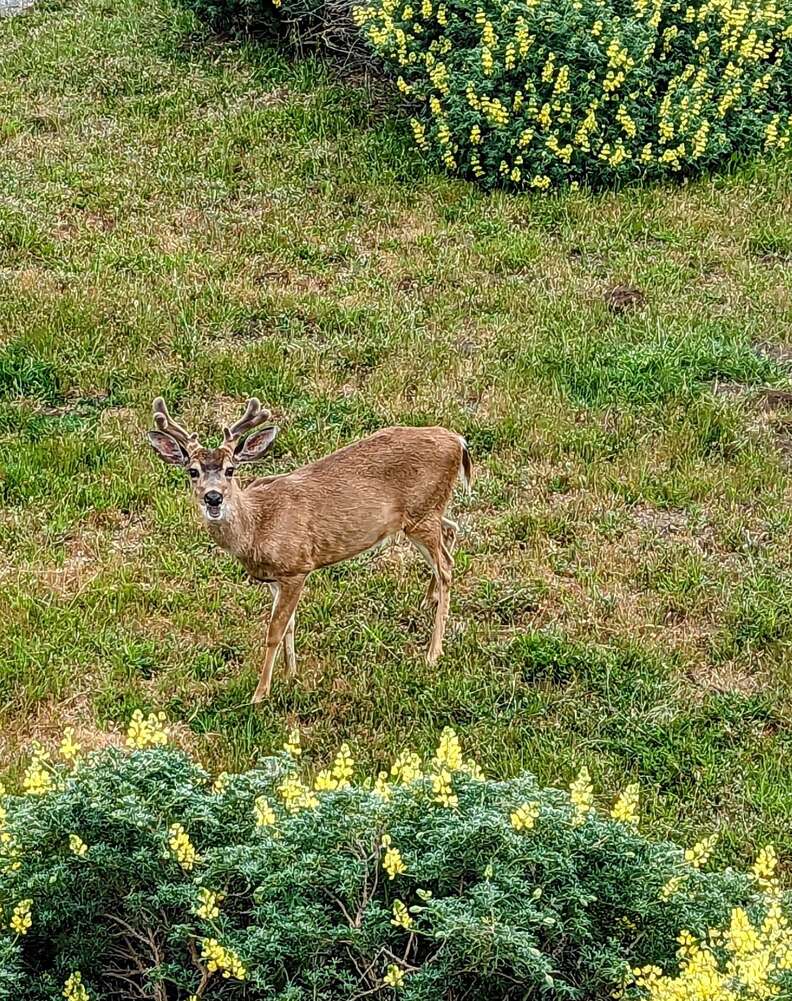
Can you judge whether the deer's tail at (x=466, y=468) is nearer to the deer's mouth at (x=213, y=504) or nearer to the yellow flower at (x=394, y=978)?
the deer's mouth at (x=213, y=504)

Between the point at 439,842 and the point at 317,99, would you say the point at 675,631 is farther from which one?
the point at 317,99

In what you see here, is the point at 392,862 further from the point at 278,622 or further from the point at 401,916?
the point at 278,622

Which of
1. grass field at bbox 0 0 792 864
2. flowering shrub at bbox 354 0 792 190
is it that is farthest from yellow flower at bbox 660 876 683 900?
flowering shrub at bbox 354 0 792 190

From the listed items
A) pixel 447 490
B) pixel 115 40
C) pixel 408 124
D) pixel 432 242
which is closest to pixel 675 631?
pixel 447 490

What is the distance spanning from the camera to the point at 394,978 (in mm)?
3553

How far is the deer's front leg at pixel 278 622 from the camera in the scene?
5.92m

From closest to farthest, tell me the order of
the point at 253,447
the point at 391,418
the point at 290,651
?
the point at 253,447 → the point at 290,651 → the point at 391,418

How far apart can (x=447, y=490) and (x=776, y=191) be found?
5484mm

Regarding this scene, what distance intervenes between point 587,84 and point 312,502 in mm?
5545

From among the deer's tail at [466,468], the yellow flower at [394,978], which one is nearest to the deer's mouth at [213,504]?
the deer's tail at [466,468]

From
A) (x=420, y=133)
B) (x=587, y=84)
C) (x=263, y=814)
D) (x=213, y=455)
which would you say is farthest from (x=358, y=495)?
(x=420, y=133)

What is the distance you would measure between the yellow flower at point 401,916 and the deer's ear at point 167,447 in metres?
2.48

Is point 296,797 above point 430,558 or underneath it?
above

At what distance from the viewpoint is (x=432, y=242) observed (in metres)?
10.0
